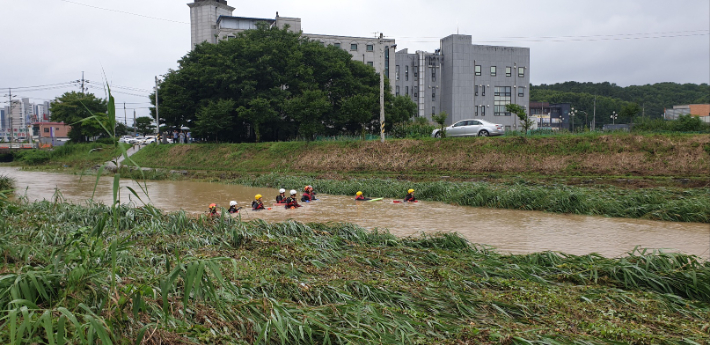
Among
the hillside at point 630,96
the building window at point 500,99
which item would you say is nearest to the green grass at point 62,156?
the building window at point 500,99

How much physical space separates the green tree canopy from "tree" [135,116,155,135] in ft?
88.1

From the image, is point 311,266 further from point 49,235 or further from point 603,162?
point 603,162

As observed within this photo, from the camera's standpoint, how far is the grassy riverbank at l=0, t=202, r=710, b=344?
3.50 m

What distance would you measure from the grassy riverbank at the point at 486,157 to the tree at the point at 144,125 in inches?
1306

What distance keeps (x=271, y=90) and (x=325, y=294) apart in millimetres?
34134

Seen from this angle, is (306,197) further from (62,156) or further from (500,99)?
(500,99)

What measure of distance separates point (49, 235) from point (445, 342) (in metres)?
6.89

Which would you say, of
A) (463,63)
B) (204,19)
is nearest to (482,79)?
(463,63)

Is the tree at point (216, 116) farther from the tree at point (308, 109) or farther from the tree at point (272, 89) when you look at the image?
the tree at point (308, 109)

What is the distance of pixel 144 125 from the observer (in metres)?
67.1

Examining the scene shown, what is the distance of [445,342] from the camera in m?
3.85

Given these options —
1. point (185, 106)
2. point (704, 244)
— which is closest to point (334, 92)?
point (185, 106)

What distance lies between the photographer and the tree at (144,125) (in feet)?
216

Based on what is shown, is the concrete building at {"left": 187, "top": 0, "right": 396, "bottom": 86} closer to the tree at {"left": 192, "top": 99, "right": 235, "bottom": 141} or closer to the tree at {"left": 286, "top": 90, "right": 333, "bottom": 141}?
the tree at {"left": 192, "top": 99, "right": 235, "bottom": 141}
